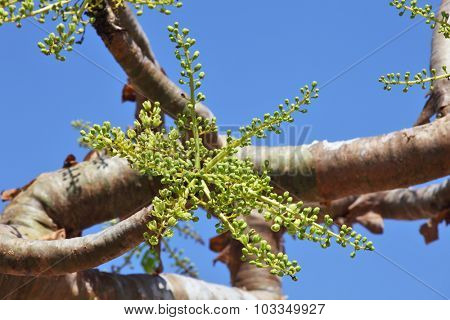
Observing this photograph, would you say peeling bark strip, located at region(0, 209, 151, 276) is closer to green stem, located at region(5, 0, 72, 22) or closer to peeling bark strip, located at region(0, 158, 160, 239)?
green stem, located at region(5, 0, 72, 22)

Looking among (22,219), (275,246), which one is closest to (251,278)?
(275,246)

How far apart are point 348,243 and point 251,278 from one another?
2.13 metres

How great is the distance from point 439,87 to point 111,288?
4.99ft

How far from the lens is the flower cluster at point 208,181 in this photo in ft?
5.25

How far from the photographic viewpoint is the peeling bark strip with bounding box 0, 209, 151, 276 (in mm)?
1834

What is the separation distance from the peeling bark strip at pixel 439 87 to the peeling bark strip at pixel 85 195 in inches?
45.5

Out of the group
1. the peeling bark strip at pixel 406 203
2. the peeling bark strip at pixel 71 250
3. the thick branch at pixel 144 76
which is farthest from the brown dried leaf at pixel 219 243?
the peeling bark strip at pixel 71 250

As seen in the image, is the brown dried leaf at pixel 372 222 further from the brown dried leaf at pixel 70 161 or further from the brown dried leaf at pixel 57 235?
the brown dried leaf at pixel 57 235

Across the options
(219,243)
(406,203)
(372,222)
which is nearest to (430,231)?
(372,222)

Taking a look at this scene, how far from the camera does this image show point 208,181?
172 centimetres

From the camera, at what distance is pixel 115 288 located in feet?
9.60

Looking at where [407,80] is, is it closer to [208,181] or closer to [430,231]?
[208,181]

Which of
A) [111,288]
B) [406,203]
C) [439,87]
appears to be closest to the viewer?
[439,87]

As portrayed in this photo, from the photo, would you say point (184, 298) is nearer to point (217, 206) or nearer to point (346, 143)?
point (346, 143)
